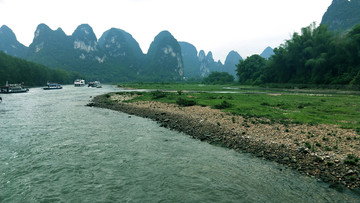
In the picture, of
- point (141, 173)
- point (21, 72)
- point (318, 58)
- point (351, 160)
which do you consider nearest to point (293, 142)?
point (351, 160)

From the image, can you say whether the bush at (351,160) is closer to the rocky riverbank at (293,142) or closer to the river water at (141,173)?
the rocky riverbank at (293,142)

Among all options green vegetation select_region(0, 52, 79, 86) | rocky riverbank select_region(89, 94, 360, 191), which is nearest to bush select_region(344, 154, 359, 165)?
rocky riverbank select_region(89, 94, 360, 191)

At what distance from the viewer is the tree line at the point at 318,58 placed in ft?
251

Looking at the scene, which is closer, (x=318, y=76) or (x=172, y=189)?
(x=172, y=189)

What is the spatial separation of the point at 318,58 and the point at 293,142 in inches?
3584

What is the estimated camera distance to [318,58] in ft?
285

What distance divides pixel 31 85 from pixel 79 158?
158168 millimetres

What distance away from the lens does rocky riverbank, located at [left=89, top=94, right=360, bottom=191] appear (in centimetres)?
1138

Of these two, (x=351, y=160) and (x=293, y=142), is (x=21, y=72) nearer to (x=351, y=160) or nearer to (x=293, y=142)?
(x=293, y=142)

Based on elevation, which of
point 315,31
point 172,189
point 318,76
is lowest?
point 172,189

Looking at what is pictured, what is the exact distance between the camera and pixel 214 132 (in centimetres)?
2008

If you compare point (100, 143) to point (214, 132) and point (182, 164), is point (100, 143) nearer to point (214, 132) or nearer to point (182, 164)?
point (182, 164)

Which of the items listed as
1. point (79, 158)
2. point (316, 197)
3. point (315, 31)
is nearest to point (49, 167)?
point (79, 158)

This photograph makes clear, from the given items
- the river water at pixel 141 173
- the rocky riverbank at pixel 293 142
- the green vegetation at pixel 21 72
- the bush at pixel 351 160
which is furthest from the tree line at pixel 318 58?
the green vegetation at pixel 21 72
